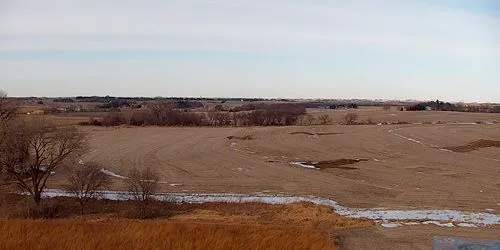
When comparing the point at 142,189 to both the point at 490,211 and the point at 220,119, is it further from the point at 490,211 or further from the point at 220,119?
the point at 220,119

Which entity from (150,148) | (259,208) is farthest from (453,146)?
(259,208)


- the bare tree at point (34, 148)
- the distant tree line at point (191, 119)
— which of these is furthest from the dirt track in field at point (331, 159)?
the distant tree line at point (191, 119)

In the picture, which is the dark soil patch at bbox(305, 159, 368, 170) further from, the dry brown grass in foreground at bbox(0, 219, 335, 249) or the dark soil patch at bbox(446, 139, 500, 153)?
the dry brown grass in foreground at bbox(0, 219, 335, 249)

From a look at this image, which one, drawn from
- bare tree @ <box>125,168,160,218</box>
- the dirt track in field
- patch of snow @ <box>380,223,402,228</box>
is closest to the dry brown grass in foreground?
patch of snow @ <box>380,223,402,228</box>

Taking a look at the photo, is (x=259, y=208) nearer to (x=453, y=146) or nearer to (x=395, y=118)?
(x=453, y=146)

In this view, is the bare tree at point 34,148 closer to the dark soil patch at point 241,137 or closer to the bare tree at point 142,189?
the bare tree at point 142,189

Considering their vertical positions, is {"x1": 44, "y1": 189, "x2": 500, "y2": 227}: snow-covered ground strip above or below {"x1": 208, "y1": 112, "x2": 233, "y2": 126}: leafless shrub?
below
